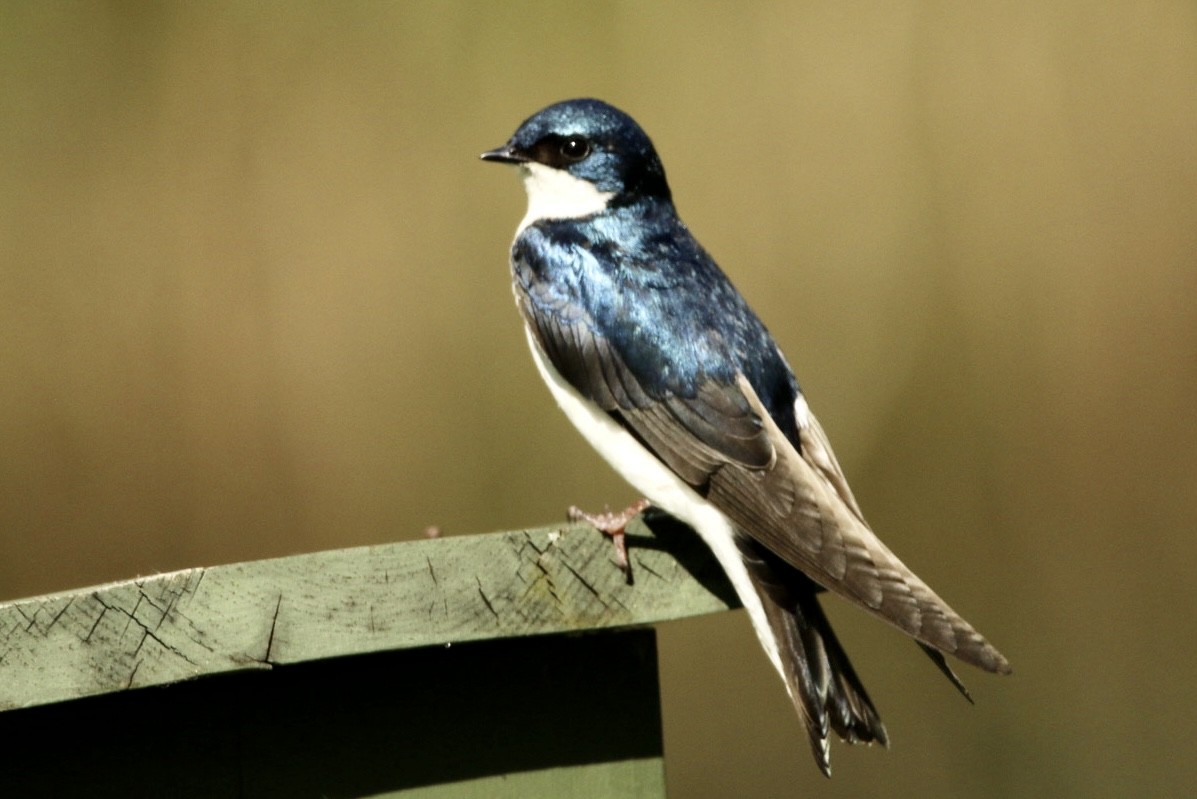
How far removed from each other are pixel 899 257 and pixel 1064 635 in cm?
76

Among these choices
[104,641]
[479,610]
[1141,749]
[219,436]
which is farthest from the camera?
[1141,749]

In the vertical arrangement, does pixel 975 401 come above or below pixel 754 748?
above

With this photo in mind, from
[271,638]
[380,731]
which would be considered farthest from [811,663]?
[271,638]

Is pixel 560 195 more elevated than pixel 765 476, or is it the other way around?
pixel 560 195

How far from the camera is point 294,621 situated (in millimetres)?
1374

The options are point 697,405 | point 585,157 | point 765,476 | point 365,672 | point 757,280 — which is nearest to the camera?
point 365,672

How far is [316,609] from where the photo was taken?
1.38m

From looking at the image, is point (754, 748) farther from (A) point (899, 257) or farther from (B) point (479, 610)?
(B) point (479, 610)

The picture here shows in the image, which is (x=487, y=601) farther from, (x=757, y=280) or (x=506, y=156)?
(x=757, y=280)

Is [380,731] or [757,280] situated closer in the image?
[380,731]

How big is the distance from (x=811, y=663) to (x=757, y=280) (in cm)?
137

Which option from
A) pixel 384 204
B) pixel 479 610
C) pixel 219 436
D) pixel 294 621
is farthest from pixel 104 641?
pixel 384 204

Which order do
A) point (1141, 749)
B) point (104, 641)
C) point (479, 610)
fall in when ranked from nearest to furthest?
point (104, 641)
point (479, 610)
point (1141, 749)

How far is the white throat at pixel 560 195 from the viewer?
85.0 inches
